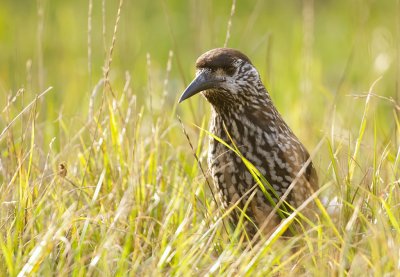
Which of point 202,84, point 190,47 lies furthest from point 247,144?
point 190,47

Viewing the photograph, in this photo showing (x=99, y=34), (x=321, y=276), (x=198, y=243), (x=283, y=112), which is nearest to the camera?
(x=321, y=276)

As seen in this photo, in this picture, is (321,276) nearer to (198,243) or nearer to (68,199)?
(198,243)

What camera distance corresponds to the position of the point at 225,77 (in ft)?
15.9

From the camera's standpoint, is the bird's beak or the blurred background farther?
the blurred background

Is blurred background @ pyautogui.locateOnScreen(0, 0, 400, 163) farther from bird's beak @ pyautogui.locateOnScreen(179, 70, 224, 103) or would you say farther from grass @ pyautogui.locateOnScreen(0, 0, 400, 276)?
bird's beak @ pyautogui.locateOnScreen(179, 70, 224, 103)

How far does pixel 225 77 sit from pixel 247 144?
1.09 ft

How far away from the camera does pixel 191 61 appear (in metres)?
9.39

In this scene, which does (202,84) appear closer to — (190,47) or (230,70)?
(230,70)

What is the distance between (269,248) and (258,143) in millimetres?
966

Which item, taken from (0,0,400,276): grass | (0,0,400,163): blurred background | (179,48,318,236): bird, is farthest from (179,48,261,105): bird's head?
(0,0,400,163): blurred background

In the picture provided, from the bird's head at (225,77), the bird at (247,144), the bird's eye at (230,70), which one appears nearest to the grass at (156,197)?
the bird at (247,144)

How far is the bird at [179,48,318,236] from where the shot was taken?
466 centimetres

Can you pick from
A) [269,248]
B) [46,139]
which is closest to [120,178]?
[269,248]

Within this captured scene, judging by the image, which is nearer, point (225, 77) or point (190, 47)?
point (225, 77)
